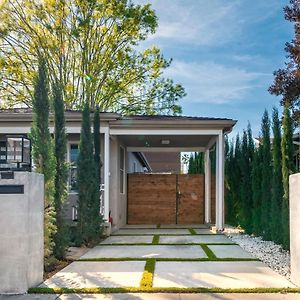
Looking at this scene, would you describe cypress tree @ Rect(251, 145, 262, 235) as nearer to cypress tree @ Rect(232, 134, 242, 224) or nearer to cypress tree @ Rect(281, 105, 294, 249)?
cypress tree @ Rect(232, 134, 242, 224)

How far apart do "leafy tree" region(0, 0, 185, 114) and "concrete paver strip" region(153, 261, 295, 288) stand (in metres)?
16.2

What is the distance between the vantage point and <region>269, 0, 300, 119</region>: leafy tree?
8.02 meters

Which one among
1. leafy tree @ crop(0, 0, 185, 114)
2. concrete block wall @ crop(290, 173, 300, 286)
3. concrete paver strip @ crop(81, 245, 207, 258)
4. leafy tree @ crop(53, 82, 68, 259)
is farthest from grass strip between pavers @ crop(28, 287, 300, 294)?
leafy tree @ crop(0, 0, 185, 114)

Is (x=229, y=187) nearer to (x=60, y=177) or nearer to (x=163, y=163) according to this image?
(x=60, y=177)

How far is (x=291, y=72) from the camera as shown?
8211 millimetres

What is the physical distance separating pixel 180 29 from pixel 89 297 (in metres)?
11.1

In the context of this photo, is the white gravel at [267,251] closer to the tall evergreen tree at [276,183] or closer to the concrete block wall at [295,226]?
the tall evergreen tree at [276,183]

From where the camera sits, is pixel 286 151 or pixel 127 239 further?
pixel 127 239

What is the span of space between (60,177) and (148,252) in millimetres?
2467

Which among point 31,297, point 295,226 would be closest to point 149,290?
point 31,297

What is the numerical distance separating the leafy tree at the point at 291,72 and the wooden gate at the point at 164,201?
8612 millimetres

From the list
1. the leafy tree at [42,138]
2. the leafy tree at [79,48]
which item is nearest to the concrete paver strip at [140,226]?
the leafy tree at [42,138]

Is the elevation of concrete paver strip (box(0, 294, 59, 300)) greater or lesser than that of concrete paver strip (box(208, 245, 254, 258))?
greater

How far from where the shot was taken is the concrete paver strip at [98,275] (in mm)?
6096
